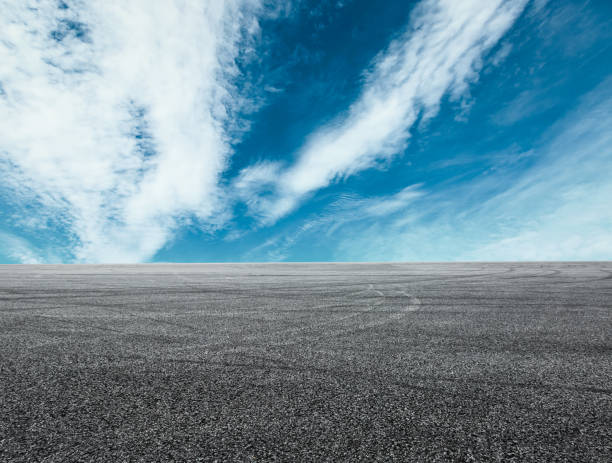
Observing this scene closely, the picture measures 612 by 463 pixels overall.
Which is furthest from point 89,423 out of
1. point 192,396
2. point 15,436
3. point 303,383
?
point 303,383

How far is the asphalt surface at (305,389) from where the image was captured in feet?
5.91

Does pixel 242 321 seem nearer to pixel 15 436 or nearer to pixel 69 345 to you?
pixel 69 345

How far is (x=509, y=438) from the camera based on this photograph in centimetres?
188

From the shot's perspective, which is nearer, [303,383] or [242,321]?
[303,383]

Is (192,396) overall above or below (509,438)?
above

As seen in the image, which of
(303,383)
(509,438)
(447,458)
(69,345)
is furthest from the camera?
→ (69,345)

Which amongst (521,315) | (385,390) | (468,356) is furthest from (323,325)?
(521,315)

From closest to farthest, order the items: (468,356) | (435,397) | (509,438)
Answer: (509,438) → (435,397) → (468,356)

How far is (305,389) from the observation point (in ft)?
8.25

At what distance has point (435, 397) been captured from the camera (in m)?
2.39

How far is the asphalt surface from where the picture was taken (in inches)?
70.9

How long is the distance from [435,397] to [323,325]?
2.51m

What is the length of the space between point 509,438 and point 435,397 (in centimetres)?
56

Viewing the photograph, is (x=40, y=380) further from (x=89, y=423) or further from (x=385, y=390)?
(x=385, y=390)
